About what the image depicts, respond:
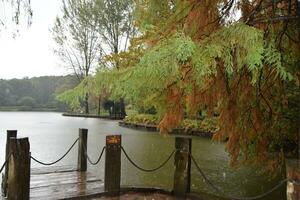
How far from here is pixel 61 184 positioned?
5516 mm

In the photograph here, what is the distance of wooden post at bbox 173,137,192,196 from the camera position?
5137 mm

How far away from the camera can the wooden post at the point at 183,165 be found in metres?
5.14

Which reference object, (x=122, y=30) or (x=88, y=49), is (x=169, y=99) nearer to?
(x=122, y=30)

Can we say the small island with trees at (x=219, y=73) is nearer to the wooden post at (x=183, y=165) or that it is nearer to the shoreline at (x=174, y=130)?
the wooden post at (x=183, y=165)

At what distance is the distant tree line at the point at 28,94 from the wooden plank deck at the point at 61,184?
39276 mm

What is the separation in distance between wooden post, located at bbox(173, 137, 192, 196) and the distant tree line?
40.9 meters

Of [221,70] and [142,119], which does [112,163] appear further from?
[142,119]

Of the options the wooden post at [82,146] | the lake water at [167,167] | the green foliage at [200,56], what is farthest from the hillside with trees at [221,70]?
the wooden post at [82,146]

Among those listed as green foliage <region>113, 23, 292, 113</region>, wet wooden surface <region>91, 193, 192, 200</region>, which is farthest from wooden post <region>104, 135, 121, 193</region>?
green foliage <region>113, 23, 292, 113</region>

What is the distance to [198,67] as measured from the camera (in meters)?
2.71

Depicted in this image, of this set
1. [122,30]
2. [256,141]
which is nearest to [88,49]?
[122,30]

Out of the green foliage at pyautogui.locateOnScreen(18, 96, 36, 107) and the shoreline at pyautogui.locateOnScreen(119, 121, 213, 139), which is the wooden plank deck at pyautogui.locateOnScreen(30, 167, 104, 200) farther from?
the green foliage at pyautogui.locateOnScreen(18, 96, 36, 107)

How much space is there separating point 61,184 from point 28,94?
44.8 meters

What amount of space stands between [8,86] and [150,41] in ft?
151
